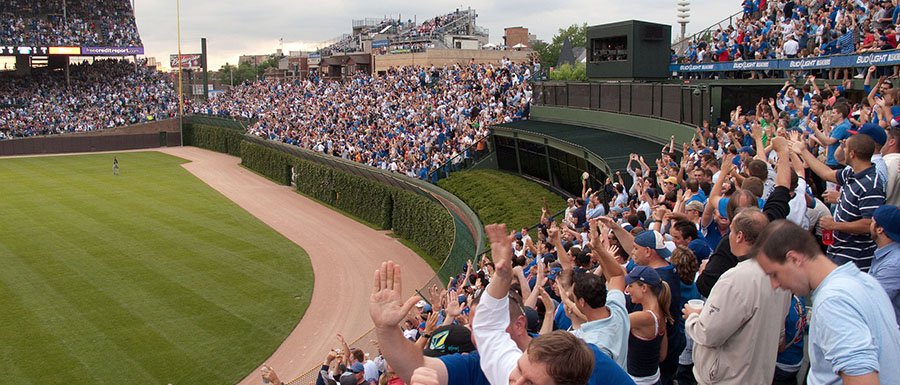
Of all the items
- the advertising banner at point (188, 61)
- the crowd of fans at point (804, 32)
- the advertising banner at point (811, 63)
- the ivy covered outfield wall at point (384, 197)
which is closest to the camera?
the advertising banner at point (811, 63)

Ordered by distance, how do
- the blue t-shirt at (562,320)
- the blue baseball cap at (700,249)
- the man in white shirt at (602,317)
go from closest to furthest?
the man in white shirt at (602,317), the blue t-shirt at (562,320), the blue baseball cap at (700,249)

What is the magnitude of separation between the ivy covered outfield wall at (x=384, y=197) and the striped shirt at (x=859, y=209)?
36.4ft

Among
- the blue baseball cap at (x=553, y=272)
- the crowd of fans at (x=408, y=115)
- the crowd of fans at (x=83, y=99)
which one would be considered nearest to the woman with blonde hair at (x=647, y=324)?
the blue baseball cap at (x=553, y=272)

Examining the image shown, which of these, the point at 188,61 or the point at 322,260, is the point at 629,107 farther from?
the point at 188,61

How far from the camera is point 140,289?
1873 centimetres

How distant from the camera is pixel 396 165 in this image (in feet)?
92.1

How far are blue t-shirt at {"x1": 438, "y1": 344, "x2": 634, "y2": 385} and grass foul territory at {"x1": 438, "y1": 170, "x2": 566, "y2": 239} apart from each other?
1463 cm

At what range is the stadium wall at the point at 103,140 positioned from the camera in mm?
51812

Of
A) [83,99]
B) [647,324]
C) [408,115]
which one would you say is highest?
[83,99]

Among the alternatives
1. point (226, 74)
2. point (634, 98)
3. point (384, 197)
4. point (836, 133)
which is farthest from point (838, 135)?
point (226, 74)

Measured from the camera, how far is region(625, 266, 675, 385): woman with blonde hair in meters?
4.46

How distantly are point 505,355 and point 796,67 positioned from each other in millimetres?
14997

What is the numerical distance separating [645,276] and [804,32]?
1426 cm

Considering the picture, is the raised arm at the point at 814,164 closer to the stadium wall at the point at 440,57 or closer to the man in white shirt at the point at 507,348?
the man in white shirt at the point at 507,348
